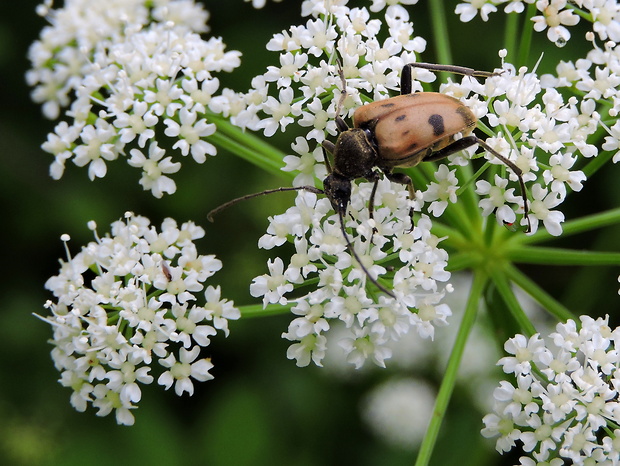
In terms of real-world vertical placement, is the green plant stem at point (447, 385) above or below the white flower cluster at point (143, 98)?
below

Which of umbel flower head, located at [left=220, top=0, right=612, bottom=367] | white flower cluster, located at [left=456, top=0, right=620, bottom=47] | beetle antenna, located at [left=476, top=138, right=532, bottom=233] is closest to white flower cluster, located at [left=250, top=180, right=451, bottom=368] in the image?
umbel flower head, located at [left=220, top=0, right=612, bottom=367]

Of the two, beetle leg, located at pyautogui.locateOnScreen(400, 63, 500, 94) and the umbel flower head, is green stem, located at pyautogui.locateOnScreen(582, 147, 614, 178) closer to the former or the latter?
the umbel flower head

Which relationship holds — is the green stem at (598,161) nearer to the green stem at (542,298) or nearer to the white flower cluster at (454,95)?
the white flower cluster at (454,95)

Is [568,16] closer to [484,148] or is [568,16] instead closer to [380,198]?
[484,148]

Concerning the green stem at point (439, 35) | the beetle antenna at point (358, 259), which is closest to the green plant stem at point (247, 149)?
the beetle antenna at point (358, 259)

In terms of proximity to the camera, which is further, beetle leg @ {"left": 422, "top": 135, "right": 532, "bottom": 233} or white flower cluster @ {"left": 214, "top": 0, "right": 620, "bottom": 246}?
white flower cluster @ {"left": 214, "top": 0, "right": 620, "bottom": 246}

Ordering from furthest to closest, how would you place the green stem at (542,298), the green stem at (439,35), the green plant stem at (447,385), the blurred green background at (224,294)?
the blurred green background at (224,294), the green stem at (439,35), the green stem at (542,298), the green plant stem at (447,385)
